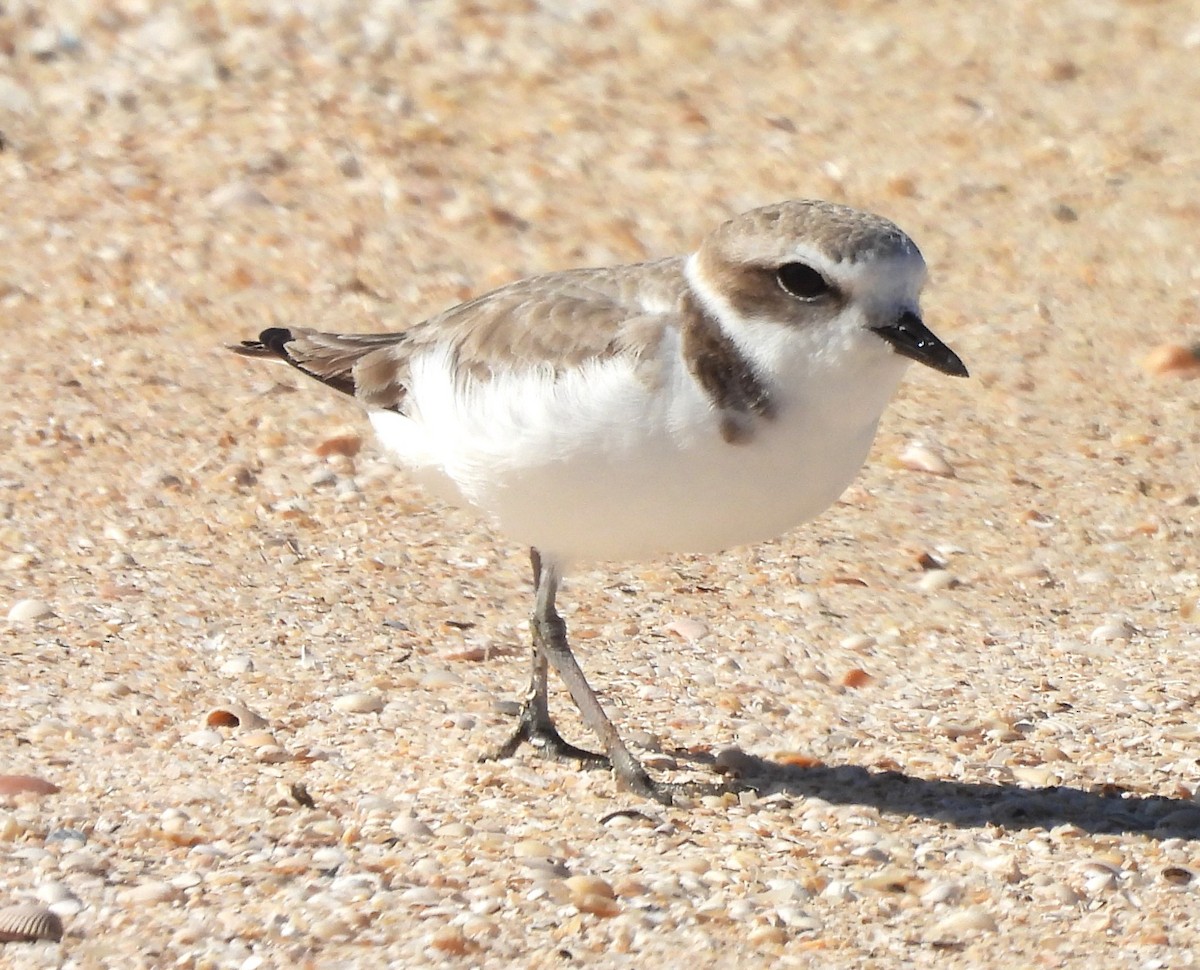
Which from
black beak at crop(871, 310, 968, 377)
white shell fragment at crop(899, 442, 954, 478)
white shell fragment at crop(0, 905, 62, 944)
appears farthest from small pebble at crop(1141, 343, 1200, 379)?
white shell fragment at crop(0, 905, 62, 944)

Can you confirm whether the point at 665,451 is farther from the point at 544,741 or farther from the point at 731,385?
the point at 544,741

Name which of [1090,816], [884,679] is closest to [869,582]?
[884,679]

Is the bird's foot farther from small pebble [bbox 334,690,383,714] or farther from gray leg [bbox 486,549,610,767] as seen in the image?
small pebble [bbox 334,690,383,714]

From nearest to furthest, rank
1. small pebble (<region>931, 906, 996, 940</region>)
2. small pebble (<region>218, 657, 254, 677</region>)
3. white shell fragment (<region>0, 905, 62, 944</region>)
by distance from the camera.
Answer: white shell fragment (<region>0, 905, 62, 944</region>), small pebble (<region>931, 906, 996, 940</region>), small pebble (<region>218, 657, 254, 677</region>)

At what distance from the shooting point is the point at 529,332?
409 cm

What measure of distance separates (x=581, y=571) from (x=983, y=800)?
5.18 feet

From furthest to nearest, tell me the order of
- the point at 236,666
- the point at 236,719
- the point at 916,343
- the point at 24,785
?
the point at 236,666
the point at 236,719
the point at 24,785
the point at 916,343

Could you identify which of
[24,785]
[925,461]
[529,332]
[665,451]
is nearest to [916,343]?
[665,451]

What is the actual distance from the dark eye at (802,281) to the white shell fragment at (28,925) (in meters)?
1.85

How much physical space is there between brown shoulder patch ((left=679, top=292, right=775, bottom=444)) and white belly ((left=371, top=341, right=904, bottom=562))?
0.06 ft

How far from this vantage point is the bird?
3727 mm

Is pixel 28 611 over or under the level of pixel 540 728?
under

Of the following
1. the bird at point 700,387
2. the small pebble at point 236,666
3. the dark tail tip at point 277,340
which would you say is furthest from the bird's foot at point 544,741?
the dark tail tip at point 277,340

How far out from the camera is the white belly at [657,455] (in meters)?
3.74
